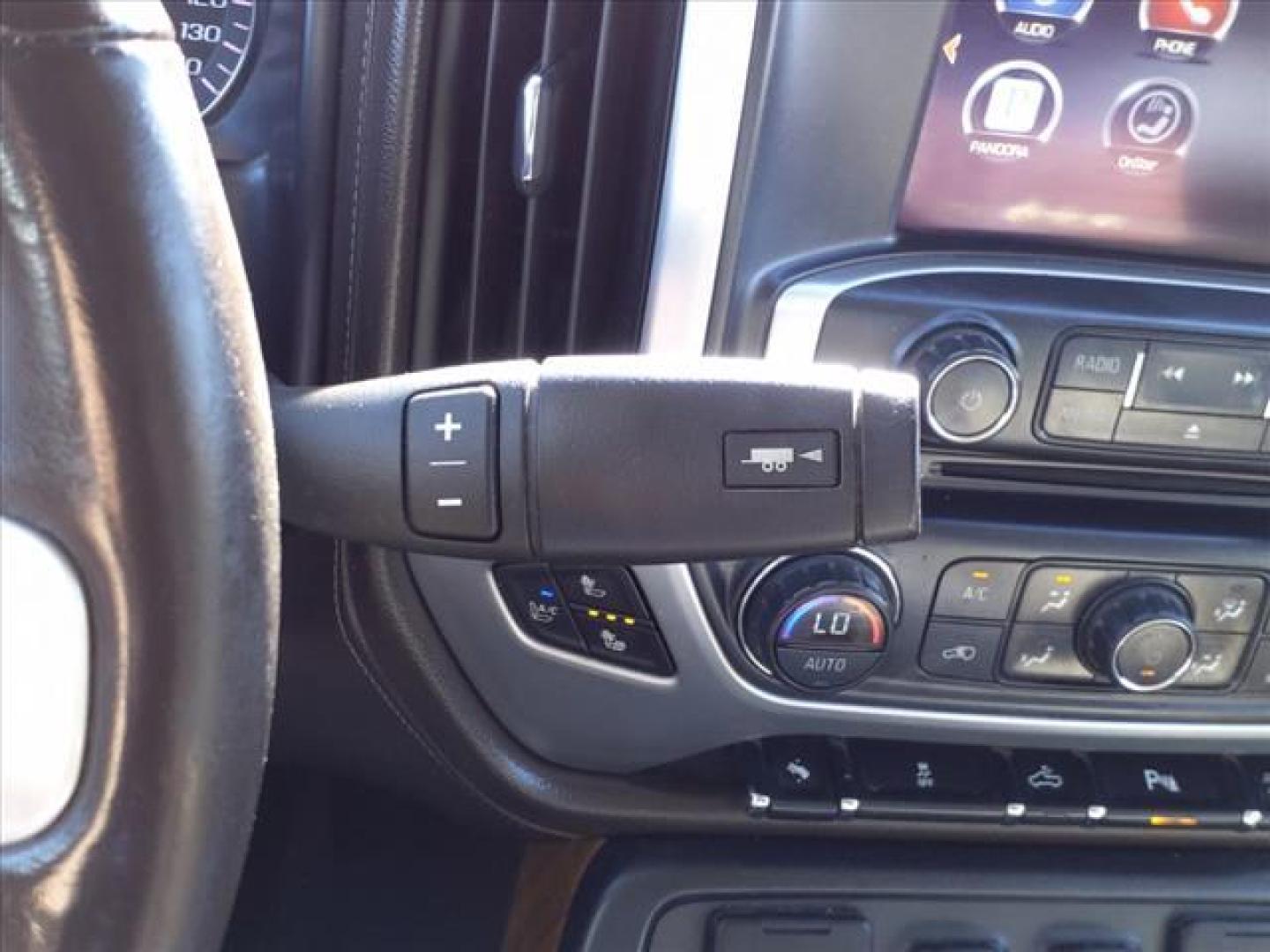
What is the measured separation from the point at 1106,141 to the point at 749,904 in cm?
46

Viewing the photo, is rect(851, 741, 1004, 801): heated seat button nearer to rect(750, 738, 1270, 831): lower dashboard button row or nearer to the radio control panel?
rect(750, 738, 1270, 831): lower dashboard button row

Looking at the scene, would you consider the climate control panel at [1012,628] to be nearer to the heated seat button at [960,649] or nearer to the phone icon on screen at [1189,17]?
the heated seat button at [960,649]

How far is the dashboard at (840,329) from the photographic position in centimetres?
71

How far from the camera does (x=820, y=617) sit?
77 centimetres

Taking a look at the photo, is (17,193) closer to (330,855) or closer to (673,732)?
(673,732)

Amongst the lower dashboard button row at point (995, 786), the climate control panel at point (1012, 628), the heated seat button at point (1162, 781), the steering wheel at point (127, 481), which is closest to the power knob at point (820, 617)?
the climate control panel at point (1012, 628)

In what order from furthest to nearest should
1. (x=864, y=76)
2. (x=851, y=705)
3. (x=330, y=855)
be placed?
(x=330, y=855) < (x=851, y=705) < (x=864, y=76)

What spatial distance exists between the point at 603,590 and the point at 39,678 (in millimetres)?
379

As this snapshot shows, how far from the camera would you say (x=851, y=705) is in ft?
2.81

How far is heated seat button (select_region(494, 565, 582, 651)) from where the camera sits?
0.80m

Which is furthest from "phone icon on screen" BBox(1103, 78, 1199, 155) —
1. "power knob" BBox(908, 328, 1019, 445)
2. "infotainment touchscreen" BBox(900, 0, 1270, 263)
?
"power knob" BBox(908, 328, 1019, 445)

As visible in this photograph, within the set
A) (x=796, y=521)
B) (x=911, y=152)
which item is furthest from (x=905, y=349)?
(x=796, y=521)

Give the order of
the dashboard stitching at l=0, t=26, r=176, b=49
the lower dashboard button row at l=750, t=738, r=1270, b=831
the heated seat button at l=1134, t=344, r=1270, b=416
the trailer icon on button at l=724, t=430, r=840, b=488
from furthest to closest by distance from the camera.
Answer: the lower dashboard button row at l=750, t=738, r=1270, b=831 < the heated seat button at l=1134, t=344, r=1270, b=416 < the trailer icon on button at l=724, t=430, r=840, b=488 < the dashboard stitching at l=0, t=26, r=176, b=49

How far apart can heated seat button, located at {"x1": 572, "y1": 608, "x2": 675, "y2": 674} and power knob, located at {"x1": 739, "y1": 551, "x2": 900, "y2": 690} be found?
53 millimetres
